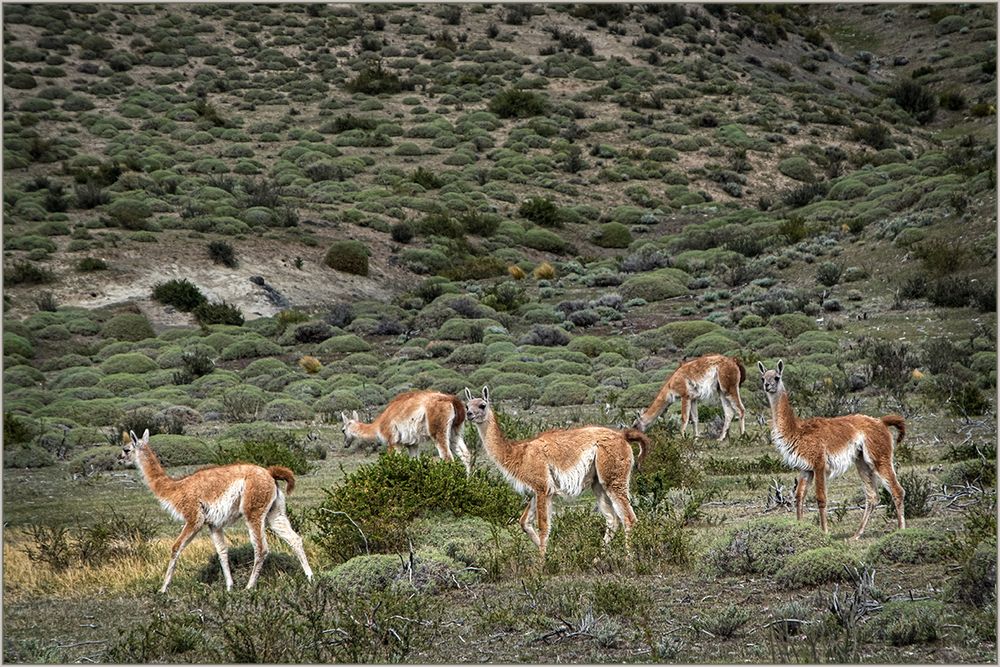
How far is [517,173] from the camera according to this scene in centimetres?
5481

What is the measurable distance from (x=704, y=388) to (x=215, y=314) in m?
21.3

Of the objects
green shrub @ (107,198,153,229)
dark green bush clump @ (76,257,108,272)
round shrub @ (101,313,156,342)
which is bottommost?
round shrub @ (101,313,156,342)

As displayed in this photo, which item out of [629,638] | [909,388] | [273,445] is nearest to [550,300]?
[909,388]

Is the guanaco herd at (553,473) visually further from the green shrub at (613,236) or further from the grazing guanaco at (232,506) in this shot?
the green shrub at (613,236)

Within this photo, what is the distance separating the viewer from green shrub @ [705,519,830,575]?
30.1 feet

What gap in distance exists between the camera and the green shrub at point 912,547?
898 cm

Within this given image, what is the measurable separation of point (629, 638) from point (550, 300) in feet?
100

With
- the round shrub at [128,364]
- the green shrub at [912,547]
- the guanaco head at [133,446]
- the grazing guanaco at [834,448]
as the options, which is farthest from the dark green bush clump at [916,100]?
the guanaco head at [133,446]

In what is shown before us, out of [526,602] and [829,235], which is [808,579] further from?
[829,235]

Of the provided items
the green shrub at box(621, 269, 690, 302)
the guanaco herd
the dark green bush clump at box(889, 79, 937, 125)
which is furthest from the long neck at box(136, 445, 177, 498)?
the dark green bush clump at box(889, 79, 937, 125)

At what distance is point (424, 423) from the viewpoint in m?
14.0

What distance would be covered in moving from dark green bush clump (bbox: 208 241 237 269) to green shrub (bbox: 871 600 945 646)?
33204 millimetres

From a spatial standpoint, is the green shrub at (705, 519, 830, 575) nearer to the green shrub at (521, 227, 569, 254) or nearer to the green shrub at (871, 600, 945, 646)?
the green shrub at (871, 600, 945, 646)

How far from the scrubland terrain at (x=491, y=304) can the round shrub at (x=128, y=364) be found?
0.37 ft
